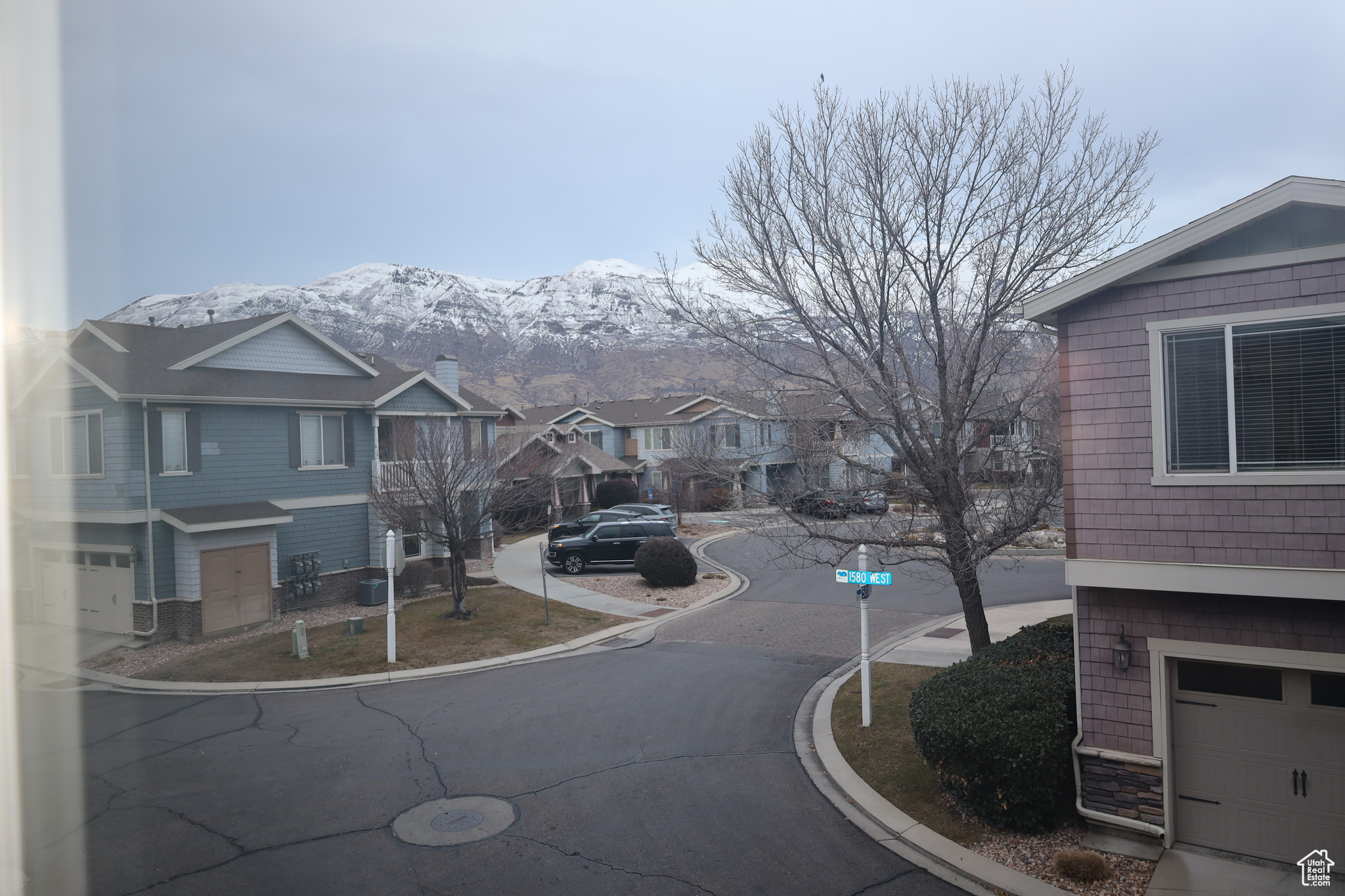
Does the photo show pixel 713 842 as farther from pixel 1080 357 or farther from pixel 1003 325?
pixel 1003 325

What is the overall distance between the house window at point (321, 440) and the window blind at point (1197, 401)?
65.6 feet

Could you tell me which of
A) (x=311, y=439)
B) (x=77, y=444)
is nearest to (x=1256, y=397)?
(x=311, y=439)

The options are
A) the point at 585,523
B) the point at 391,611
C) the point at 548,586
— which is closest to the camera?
the point at 391,611

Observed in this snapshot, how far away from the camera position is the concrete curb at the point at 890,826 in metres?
7.15

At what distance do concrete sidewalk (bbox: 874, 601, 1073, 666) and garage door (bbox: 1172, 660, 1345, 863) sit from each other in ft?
16.9

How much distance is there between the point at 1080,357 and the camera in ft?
26.0

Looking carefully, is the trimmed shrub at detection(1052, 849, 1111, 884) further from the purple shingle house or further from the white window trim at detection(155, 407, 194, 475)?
the white window trim at detection(155, 407, 194, 475)

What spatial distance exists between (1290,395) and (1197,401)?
2.28 feet

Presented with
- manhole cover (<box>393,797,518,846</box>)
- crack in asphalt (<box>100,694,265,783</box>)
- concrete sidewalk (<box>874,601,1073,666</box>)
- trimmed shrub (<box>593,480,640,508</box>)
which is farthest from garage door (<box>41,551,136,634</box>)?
trimmed shrub (<box>593,480,640,508</box>)

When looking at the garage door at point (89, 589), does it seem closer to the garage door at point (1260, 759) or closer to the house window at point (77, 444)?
the house window at point (77, 444)

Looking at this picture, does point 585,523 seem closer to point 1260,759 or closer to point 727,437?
point 727,437

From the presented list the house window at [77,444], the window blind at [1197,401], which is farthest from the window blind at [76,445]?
the window blind at [1197,401]

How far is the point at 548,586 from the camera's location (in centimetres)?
2406
